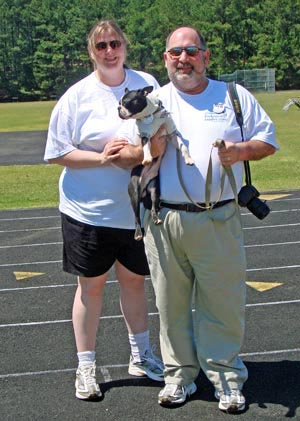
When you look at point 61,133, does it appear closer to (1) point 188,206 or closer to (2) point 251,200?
(1) point 188,206

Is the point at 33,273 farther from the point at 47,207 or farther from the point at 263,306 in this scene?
the point at 47,207

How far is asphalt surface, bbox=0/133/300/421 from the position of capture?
13.5 feet

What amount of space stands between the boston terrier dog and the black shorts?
0.38m

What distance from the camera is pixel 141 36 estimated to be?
83750mm

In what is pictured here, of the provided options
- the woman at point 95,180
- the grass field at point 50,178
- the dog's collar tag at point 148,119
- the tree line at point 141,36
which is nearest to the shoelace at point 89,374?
the woman at point 95,180

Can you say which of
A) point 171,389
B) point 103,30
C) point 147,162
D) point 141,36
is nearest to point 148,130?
point 147,162

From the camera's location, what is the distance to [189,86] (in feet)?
12.4

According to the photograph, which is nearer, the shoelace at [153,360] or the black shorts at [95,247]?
the black shorts at [95,247]

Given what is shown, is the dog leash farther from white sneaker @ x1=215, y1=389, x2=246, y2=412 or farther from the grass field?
the grass field

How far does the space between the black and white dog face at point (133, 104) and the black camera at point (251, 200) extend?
74 cm

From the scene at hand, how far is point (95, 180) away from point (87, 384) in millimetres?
1198

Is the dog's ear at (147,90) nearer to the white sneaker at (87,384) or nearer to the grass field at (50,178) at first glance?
the white sneaker at (87,384)

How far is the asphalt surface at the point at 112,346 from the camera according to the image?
4.10m

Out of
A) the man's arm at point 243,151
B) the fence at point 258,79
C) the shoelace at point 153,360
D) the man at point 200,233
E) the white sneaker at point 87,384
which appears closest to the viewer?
the man's arm at point 243,151
